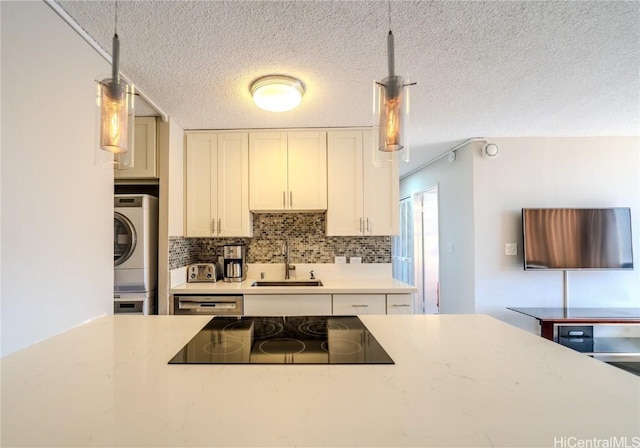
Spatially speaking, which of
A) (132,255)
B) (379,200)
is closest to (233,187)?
(132,255)

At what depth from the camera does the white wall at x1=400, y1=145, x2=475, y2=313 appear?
125 inches

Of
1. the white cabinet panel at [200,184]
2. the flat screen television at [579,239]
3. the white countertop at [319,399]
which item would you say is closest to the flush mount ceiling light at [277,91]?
the white cabinet panel at [200,184]

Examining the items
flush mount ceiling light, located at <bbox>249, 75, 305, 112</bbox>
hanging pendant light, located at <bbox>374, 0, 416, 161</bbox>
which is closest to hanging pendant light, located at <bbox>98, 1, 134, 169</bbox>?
hanging pendant light, located at <bbox>374, 0, 416, 161</bbox>

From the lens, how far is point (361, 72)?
1786 mm

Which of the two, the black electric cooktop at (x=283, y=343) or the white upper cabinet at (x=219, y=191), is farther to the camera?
the white upper cabinet at (x=219, y=191)

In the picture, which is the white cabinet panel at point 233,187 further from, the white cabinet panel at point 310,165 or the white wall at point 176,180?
the white cabinet panel at point 310,165

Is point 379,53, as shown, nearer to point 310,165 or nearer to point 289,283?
point 310,165

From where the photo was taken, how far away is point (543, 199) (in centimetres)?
306

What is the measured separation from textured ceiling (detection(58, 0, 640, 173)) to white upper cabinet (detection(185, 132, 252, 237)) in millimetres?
394

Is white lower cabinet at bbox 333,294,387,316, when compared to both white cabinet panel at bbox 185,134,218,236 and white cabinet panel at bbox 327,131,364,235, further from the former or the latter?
white cabinet panel at bbox 185,134,218,236

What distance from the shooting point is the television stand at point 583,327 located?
8.43 feet

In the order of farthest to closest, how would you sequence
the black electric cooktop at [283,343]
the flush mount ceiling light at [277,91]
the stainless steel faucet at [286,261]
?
the stainless steel faucet at [286,261], the flush mount ceiling light at [277,91], the black electric cooktop at [283,343]

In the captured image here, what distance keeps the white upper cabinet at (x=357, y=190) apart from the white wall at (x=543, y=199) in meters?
1.06

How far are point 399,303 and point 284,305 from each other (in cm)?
96
